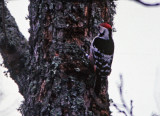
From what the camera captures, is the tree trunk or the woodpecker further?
the woodpecker

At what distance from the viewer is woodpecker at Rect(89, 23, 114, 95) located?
246 cm

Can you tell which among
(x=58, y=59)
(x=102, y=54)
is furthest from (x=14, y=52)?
(x=102, y=54)

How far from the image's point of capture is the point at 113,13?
282 centimetres

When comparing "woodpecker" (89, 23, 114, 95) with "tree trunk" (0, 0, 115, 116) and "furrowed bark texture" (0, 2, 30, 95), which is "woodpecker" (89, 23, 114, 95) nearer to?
"tree trunk" (0, 0, 115, 116)

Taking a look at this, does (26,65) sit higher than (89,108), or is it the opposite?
(26,65)

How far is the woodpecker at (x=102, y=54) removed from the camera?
8.08ft

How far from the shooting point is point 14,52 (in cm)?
268

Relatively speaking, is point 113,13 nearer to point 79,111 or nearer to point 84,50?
point 84,50

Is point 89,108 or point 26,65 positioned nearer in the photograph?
point 89,108

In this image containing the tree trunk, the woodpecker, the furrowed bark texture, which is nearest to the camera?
the tree trunk

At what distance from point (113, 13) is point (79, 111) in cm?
124

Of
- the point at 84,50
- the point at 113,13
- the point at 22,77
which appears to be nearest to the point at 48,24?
the point at 84,50

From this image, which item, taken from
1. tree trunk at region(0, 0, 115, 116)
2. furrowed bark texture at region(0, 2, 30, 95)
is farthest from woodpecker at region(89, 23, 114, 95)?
furrowed bark texture at region(0, 2, 30, 95)

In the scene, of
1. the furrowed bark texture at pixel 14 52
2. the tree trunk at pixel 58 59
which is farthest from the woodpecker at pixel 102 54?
the furrowed bark texture at pixel 14 52
